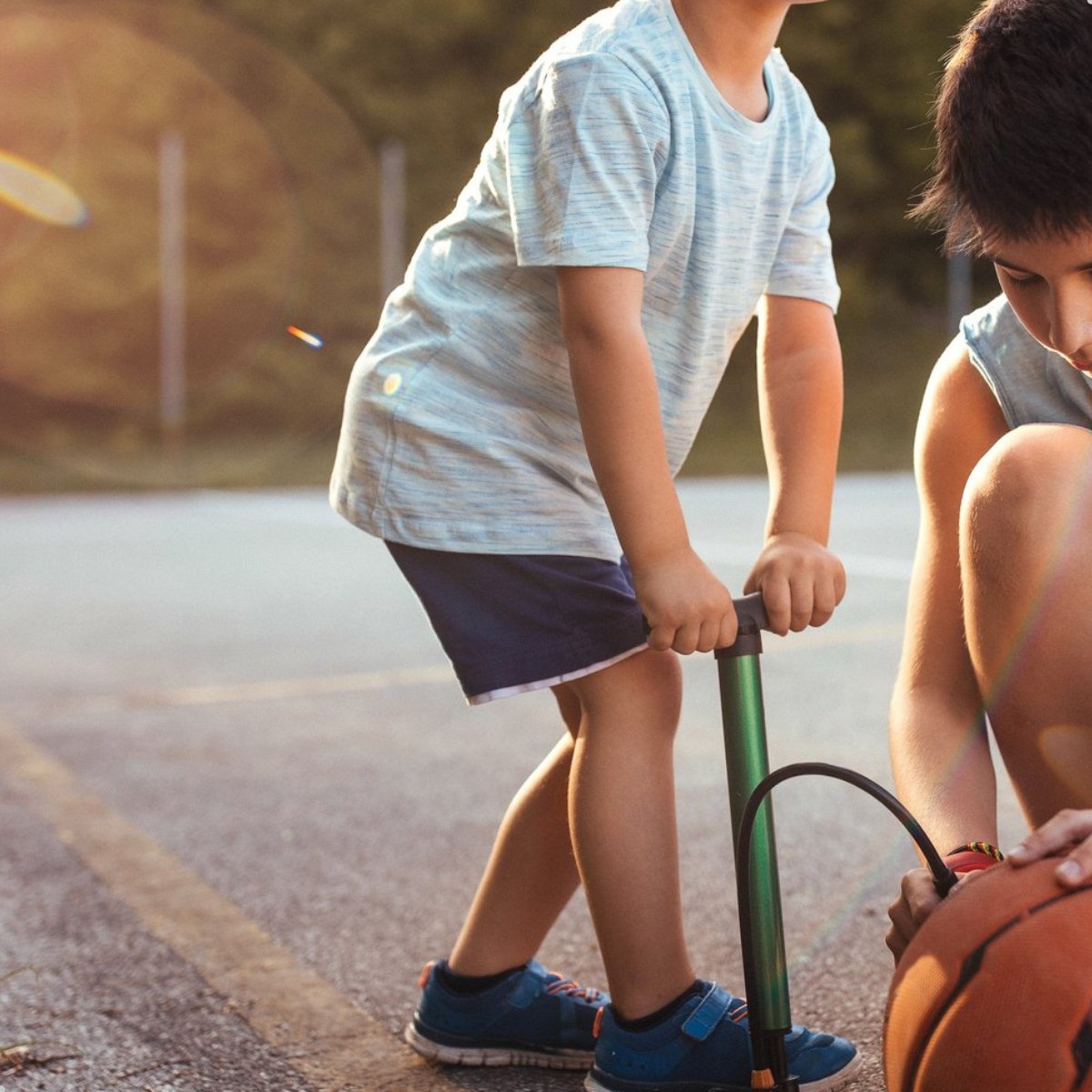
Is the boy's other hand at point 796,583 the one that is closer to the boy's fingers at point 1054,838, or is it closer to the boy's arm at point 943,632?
the boy's arm at point 943,632

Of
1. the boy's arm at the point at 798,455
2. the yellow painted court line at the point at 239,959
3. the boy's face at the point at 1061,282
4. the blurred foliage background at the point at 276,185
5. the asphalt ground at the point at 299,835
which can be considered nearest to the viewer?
the boy's face at the point at 1061,282

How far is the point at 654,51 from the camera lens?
1936 mm

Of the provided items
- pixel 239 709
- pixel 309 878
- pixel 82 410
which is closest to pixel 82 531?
pixel 239 709

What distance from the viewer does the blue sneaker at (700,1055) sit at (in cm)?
198

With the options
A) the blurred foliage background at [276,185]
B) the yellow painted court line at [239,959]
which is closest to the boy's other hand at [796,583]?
the yellow painted court line at [239,959]

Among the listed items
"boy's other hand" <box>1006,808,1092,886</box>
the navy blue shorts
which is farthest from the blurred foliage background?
"boy's other hand" <box>1006,808,1092,886</box>

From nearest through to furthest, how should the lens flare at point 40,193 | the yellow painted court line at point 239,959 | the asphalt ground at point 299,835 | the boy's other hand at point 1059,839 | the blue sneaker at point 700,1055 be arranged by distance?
the boy's other hand at point 1059,839, the blue sneaker at point 700,1055, the yellow painted court line at point 239,959, the asphalt ground at point 299,835, the lens flare at point 40,193

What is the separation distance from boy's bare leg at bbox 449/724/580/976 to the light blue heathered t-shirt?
359 millimetres

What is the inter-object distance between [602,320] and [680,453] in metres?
0.39

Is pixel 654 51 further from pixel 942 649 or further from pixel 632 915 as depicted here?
pixel 632 915

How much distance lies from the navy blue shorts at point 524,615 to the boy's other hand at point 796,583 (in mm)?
195

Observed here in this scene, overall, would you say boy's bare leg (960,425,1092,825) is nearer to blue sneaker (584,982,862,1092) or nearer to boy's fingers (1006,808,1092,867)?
boy's fingers (1006,808,1092,867)

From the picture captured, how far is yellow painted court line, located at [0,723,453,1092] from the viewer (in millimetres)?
2197

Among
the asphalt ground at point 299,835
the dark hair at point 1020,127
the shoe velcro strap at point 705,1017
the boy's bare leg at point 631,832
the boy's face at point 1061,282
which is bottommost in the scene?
the asphalt ground at point 299,835
